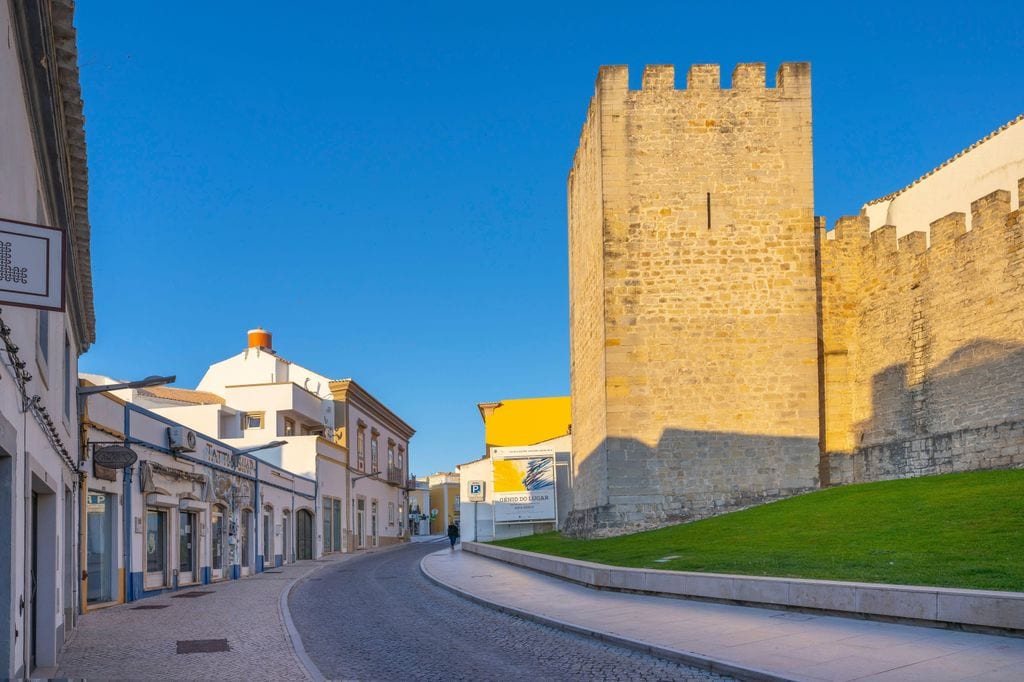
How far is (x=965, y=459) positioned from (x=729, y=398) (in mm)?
6206

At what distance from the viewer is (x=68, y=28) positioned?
882 centimetres

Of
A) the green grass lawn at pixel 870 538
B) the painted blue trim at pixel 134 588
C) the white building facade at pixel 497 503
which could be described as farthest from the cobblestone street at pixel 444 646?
the white building facade at pixel 497 503

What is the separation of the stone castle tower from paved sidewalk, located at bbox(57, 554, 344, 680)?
10.9m

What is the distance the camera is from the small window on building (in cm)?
4306

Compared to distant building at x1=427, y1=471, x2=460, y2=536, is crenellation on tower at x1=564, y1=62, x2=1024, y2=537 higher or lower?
higher

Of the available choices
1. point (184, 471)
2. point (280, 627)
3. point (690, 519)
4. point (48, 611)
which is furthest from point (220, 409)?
point (48, 611)

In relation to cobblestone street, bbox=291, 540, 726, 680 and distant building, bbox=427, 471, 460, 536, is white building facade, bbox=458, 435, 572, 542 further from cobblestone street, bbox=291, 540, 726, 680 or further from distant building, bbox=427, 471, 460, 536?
distant building, bbox=427, 471, 460, 536

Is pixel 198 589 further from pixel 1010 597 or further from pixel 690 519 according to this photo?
pixel 1010 597

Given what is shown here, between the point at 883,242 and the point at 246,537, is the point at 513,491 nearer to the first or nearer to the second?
the point at 246,537

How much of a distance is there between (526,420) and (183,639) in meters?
47.6

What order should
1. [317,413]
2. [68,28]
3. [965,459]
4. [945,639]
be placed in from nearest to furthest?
1. [68,28]
2. [945,639]
3. [965,459]
4. [317,413]

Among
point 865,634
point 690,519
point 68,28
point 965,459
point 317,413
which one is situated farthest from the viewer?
point 317,413

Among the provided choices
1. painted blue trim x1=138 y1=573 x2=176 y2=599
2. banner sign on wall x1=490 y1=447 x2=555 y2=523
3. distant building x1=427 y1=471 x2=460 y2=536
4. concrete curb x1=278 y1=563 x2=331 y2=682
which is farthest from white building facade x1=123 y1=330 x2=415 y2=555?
distant building x1=427 y1=471 x2=460 y2=536

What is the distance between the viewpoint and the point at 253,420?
43.3m
